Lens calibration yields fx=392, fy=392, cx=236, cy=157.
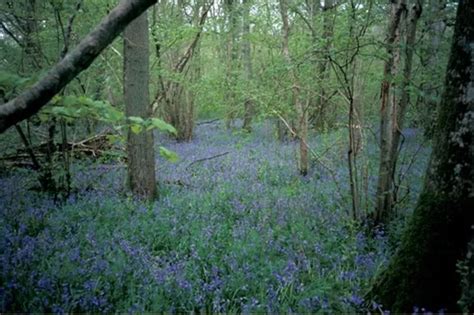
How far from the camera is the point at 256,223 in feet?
19.7

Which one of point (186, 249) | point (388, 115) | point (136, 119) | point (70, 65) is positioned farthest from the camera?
point (388, 115)

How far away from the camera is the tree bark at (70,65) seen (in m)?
2.11

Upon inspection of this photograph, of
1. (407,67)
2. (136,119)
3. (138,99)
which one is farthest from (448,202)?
(138,99)

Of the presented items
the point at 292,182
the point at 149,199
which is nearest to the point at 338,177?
the point at 292,182

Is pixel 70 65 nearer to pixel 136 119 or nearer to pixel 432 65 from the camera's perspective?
pixel 136 119

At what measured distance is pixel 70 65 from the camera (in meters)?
2.17

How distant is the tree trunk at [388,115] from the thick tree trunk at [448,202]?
190 cm

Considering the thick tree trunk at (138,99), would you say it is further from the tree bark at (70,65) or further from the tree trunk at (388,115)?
the tree bark at (70,65)

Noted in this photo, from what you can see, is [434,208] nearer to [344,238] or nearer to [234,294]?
[234,294]

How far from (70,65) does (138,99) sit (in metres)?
5.03

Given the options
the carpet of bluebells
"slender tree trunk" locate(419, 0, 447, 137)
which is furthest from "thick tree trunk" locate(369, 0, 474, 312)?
"slender tree trunk" locate(419, 0, 447, 137)

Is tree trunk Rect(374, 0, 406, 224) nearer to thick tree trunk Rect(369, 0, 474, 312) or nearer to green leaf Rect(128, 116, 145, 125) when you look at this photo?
thick tree trunk Rect(369, 0, 474, 312)

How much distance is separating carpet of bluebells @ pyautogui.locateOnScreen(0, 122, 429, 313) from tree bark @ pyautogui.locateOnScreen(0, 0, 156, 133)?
1806 millimetres

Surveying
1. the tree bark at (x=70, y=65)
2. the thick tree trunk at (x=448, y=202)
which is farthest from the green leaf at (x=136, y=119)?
the thick tree trunk at (x=448, y=202)
